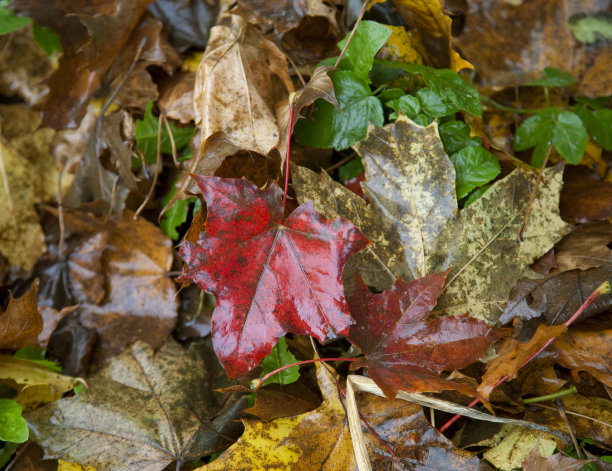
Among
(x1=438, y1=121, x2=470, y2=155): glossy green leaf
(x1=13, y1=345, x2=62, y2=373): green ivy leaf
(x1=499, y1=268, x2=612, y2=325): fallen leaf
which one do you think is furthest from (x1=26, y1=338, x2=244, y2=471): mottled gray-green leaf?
(x1=438, y1=121, x2=470, y2=155): glossy green leaf

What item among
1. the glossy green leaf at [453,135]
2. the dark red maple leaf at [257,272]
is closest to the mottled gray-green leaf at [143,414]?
the dark red maple leaf at [257,272]

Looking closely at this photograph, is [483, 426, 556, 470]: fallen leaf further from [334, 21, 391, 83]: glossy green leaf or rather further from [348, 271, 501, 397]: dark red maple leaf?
[334, 21, 391, 83]: glossy green leaf

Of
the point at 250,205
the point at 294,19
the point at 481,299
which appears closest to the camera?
the point at 250,205

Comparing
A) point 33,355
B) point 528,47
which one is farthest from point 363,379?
point 528,47

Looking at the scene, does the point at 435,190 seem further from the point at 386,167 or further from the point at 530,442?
the point at 530,442

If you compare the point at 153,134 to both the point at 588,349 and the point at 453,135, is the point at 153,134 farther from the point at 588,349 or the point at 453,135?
the point at 588,349

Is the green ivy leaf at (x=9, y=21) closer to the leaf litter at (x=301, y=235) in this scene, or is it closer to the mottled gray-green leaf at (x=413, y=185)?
the leaf litter at (x=301, y=235)
